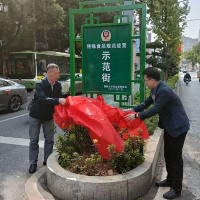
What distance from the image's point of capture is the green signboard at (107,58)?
395 cm

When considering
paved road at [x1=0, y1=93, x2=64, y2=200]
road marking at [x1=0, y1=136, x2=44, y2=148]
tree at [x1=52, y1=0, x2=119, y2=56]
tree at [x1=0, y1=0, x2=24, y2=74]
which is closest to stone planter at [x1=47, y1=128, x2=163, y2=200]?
paved road at [x1=0, y1=93, x2=64, y2=200]

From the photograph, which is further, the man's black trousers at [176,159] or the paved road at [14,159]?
the paved road at [14,159]

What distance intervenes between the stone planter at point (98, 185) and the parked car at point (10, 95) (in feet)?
21.7

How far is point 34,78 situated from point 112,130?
1240 centimetres

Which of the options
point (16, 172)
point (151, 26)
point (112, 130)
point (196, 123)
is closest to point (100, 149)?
point (112, 130)

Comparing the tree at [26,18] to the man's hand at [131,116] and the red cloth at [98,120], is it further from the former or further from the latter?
the man's hand at [131,116]

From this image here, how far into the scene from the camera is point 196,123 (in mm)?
8289

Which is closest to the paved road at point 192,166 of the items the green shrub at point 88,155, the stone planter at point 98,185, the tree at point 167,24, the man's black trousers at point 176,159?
the man's black trousers at point 176,159

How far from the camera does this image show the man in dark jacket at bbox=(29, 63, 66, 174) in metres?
3.76

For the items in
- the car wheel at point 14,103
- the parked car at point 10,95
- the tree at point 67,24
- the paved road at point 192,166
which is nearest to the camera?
the paved road at point 192,166

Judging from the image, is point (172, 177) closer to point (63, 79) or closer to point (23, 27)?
point (63, 79)

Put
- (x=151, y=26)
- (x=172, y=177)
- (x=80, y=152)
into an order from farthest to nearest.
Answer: (x=151, y=26) < (x=80, y=152) < (x=172, y=177)

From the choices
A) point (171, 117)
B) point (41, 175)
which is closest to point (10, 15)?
point (41, 175)

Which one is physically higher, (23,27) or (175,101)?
(23,27)
